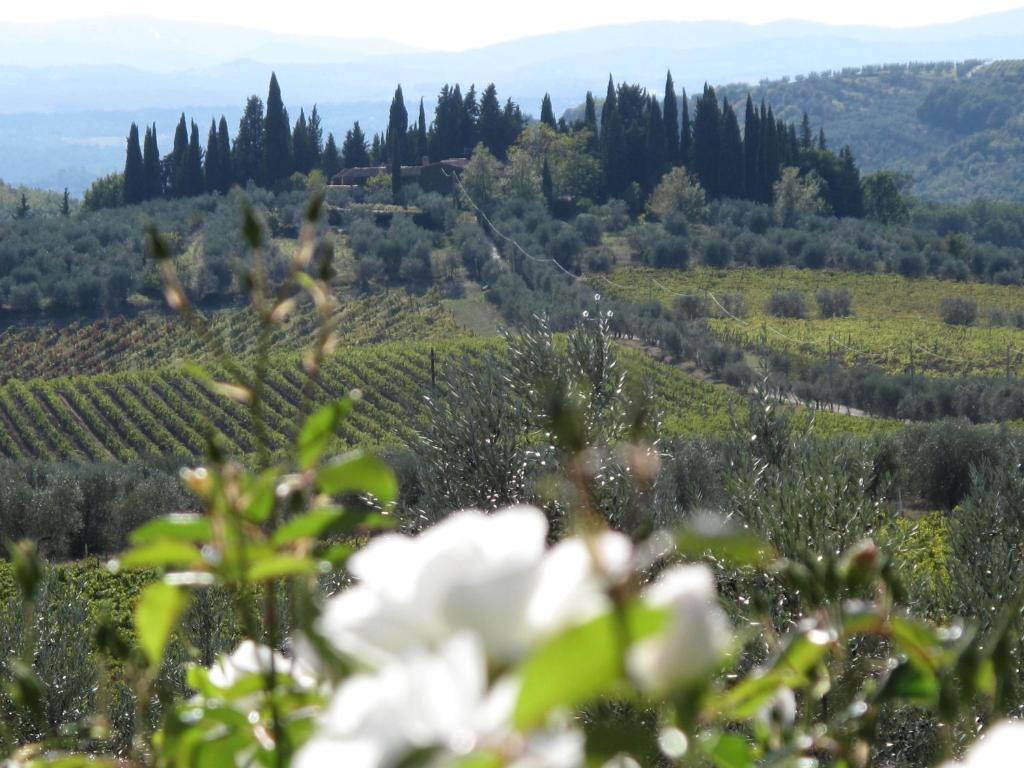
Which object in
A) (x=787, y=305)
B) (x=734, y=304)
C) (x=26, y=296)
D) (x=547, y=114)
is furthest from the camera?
(x=547, y=114)

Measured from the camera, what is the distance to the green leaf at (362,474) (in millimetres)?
527

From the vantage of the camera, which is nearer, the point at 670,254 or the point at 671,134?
the point at 670,254

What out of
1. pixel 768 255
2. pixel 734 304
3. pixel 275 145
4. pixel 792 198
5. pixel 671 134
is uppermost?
pixel 671 134

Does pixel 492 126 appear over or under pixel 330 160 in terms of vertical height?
over

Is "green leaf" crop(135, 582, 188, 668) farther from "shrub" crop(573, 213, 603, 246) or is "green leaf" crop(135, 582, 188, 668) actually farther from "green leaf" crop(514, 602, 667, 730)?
"shrub" crop(573, 213, 603, 246)

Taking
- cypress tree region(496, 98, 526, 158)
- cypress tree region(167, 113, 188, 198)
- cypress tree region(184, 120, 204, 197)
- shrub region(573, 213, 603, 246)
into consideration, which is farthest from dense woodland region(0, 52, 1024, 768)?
cypress tree region(167, 113, 188, 198)

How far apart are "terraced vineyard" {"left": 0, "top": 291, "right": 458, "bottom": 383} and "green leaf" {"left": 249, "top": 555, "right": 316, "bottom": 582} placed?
43.4 metres

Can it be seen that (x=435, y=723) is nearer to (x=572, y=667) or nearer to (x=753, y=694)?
(x=572, y=667)

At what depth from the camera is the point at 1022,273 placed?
5875 cm

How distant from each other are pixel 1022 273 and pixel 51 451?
1775 inches

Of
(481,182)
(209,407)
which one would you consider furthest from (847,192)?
(209,407)

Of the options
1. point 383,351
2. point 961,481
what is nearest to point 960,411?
point 961,481

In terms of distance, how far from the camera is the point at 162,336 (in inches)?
1833

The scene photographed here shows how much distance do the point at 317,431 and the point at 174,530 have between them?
8 cm
